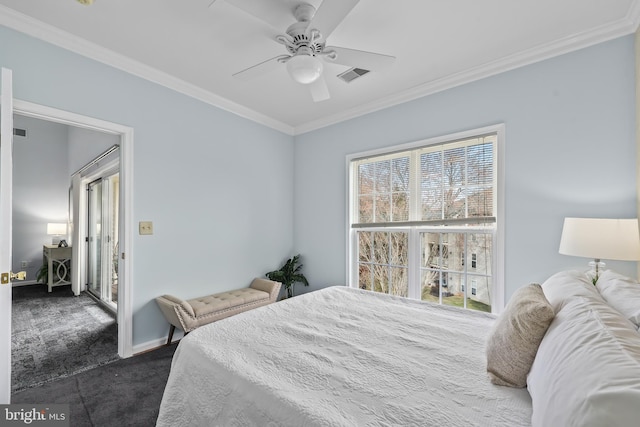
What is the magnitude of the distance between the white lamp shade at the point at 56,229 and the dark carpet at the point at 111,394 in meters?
4.71

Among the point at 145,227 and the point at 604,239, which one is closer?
the point at 604,239

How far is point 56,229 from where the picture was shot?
5613 mm

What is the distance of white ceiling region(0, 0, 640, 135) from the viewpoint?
75.3 inches

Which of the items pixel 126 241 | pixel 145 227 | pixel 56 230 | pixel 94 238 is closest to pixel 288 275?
pixel 145 227

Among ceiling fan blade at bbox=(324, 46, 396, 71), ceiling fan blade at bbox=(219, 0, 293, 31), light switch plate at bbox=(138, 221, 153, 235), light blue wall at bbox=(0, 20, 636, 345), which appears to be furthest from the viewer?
light switch plate at bbox=(138, 221, 153, 235)

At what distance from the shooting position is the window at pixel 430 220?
8.87 feet

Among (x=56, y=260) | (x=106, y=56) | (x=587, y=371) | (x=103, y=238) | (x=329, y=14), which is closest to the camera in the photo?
(x=587, y=371)

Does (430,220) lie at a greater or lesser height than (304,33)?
lesser

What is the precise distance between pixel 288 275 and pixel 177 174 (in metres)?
1.91

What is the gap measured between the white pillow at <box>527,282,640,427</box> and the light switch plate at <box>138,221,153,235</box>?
9.79 ft

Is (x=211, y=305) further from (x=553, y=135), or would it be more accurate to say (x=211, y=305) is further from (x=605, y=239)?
(x=553, y=135)

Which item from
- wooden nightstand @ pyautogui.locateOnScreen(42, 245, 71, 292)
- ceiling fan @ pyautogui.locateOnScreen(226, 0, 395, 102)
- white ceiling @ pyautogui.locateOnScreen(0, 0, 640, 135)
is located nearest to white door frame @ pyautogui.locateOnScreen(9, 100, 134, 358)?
white ceiling @ pyautogui.locateOnScreen(0, 0, 640, 135)

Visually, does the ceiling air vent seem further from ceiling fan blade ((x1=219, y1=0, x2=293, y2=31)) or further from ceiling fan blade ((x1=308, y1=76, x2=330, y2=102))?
ceiling fan blade ((x1=219, y1=0, x2=293, y2=31))

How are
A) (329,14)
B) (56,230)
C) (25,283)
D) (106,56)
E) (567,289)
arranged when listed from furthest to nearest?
(56,230), (25,283), (106,56), (329,14), (567,289)
